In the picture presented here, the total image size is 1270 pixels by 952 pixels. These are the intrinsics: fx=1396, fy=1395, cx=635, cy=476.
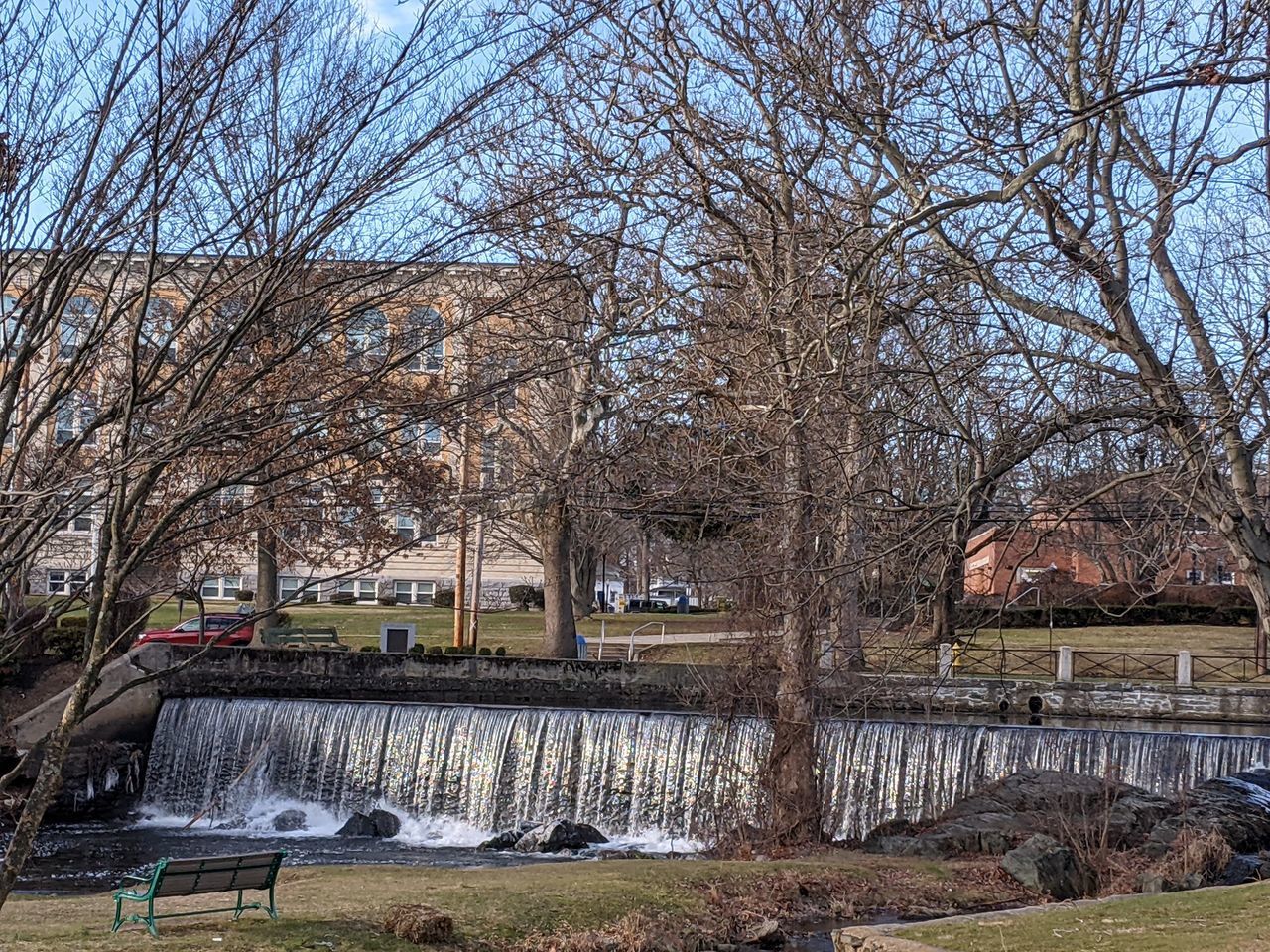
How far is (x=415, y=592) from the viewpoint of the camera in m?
47.9

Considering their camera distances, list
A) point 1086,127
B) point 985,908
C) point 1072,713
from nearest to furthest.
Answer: point 1086,127 < point 985,908 < point 1072,713

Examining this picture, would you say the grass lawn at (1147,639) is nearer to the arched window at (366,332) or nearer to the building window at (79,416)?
the building window at (79,416)

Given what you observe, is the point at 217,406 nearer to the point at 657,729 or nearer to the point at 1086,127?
the point at 1086,127

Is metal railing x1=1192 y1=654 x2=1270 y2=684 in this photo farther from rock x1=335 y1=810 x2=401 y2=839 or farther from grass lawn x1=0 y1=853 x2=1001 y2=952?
rock x1=335 y1=810 x2=401 y2=839

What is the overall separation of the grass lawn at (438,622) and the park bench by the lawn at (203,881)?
70.3 ft

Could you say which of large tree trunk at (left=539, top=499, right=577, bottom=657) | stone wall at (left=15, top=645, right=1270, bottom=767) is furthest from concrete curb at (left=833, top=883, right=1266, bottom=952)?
large tree trunk at (left=539, top=499, right=577, bottom=657)

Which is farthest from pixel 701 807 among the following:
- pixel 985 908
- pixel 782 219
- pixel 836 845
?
pixel 782 219

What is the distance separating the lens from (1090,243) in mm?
7926

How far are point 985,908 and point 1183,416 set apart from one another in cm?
686

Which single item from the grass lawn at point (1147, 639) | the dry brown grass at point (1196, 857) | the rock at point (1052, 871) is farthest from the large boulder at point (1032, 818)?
the grass lawn at point (1147, 639)

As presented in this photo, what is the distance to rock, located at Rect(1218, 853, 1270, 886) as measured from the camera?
13.7m

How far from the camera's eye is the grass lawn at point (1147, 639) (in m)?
33.5

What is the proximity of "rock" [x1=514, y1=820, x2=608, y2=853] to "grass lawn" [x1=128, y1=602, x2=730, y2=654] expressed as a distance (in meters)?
13.6

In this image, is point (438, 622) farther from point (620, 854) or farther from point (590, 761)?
point (620, 854)
